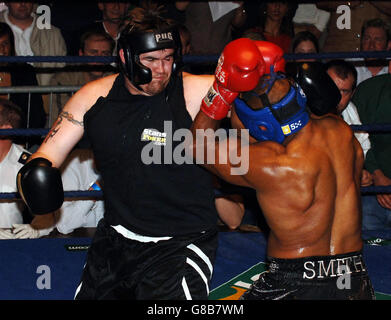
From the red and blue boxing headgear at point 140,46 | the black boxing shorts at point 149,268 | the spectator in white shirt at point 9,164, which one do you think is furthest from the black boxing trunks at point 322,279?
the spectator in white shirt at point 9,164

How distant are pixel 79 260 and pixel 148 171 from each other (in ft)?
3.67

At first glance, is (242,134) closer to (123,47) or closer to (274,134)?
(274,134)

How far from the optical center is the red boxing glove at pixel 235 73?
2.41 metres

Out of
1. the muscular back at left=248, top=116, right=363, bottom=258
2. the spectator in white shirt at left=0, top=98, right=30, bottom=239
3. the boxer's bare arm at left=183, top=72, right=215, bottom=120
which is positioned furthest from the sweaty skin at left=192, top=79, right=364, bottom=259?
the spectator in white shirt at left=0, top=98, right=30, bottom=239

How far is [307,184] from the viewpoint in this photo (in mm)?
2484

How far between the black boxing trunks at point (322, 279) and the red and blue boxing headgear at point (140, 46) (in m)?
0.98

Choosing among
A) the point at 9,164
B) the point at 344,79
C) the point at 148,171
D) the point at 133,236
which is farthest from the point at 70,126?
the point at 344,79

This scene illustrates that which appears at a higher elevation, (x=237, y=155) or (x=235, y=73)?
(x=235, y=73)

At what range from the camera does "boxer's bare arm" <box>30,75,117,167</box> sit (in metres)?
2.86

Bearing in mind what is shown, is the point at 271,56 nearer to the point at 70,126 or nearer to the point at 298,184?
the point at 298,184

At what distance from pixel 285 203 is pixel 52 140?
3.65ft

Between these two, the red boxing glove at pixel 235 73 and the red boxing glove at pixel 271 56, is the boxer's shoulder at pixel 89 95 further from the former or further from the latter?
the red boxing glove at pixel 271 56

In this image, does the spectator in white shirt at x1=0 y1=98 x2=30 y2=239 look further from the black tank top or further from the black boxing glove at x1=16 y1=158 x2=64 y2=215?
the black tank top

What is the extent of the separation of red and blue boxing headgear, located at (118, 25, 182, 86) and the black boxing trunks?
98 centimetres
